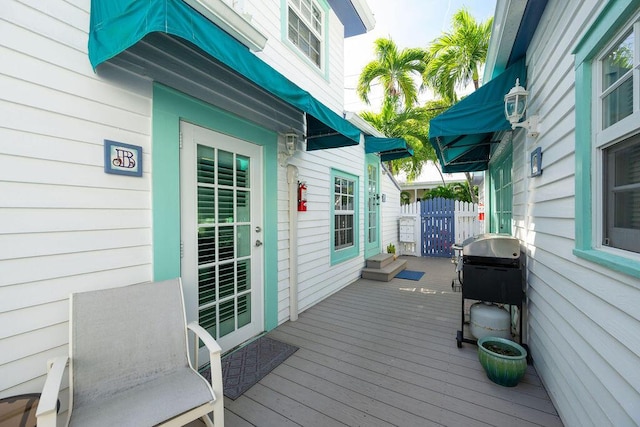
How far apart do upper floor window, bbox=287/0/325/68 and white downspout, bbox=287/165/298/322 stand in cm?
197

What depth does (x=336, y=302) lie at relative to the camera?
13.8 feet

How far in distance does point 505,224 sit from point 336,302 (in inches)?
112

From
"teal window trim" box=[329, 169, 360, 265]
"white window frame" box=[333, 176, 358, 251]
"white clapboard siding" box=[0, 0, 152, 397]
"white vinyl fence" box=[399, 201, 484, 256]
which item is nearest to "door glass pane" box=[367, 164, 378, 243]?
"teal window trim" box=[329, 169, 360, 265]

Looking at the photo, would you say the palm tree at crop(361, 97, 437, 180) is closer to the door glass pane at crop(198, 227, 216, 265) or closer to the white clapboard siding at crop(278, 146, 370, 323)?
the white clapboard siding at crop(278, 146, 370, 323)

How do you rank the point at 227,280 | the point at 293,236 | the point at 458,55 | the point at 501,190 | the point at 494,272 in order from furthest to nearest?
the point at 458,55 → the point at 501,190 → the point at 293,236 → the point at 227,280 → the point at 494,272

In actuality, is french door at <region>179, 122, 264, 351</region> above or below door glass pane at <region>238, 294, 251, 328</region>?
above

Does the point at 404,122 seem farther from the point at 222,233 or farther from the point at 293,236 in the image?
the point at 222,233

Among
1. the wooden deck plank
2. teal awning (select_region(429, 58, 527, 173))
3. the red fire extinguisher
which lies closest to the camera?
the wooden deck plank

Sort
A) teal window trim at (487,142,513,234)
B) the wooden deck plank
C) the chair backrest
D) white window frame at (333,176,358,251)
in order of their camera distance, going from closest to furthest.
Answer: the chair backrest → the wooden deck plank → teal window trim at (487,142,513,234) → white window frame at (333,176,358,251)

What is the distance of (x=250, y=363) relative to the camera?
98.4 inches

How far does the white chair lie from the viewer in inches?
53.5

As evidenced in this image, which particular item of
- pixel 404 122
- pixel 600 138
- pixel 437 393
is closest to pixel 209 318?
pixel 437 393

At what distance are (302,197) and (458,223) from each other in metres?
6.24

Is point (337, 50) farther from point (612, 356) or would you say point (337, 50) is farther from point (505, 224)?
point (612, 356)
